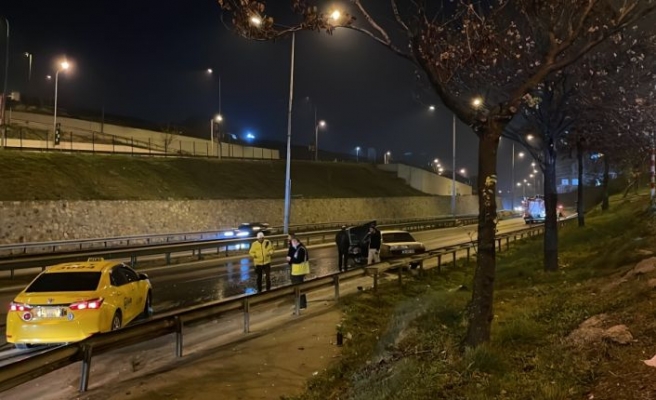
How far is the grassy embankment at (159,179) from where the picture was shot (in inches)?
1367

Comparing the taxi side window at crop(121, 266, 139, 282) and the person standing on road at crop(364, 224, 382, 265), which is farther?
the person standing on road at crop(364, 224, 382, 265)

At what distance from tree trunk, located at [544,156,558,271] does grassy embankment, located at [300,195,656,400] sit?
2.76 m

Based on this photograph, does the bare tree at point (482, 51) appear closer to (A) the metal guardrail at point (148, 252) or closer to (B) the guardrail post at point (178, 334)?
(B) the guardrail post at point (178, 334)

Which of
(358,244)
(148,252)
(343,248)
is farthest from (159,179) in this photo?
(343,248)

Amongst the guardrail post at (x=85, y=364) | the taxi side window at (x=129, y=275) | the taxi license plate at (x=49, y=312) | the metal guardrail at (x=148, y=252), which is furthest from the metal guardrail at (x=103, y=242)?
the guardrail post at (x=85, y=364)

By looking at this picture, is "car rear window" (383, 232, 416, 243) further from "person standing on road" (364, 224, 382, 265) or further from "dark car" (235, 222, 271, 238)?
"dark car" (235, 222, 271, 238)

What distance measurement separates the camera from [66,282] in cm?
1016

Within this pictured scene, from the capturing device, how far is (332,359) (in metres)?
8.93

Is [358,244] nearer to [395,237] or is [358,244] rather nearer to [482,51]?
[395,237]

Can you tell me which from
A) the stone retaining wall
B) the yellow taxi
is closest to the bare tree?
the yellow taxi

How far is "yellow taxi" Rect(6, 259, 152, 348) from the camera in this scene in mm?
9312

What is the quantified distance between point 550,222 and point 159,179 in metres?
32.9

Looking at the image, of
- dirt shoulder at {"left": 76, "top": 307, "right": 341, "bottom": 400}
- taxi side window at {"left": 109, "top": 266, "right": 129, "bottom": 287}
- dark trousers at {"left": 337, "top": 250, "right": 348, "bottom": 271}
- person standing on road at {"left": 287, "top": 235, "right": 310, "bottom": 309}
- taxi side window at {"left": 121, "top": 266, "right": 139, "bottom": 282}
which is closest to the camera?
dirt shoulder at {"left": 76, "top": 307, "right": 341, "bottom": 400}

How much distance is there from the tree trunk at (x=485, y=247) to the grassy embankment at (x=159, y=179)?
1168 inches
